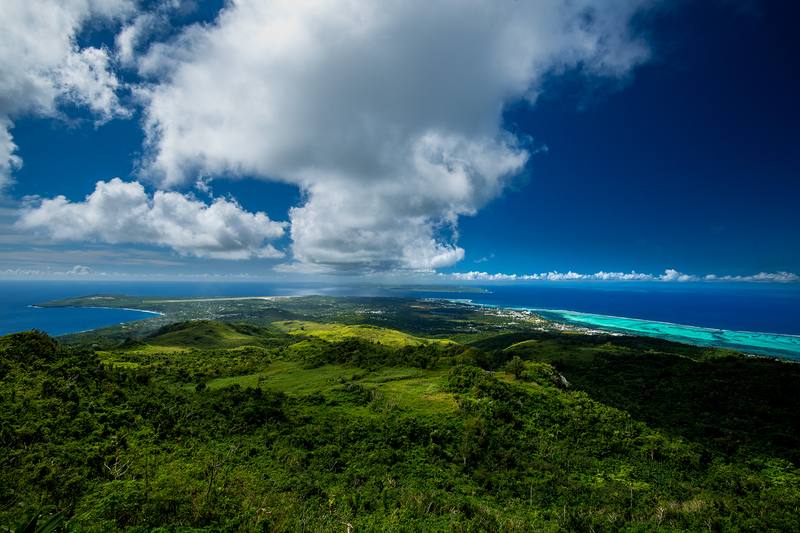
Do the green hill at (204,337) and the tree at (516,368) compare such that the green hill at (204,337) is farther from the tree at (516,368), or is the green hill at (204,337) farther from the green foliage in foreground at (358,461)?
the tree at (516,368)

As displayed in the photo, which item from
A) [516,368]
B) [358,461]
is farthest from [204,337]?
[358,461]

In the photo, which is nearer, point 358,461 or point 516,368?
point 358,461

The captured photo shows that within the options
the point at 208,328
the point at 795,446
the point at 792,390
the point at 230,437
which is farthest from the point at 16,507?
the point at 208,328

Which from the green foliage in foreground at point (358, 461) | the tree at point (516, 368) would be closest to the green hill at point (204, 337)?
the green foliage in foreground at point (358, 461)

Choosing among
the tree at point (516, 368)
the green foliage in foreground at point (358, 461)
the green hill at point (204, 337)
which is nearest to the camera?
the green foliage in foreground at point (358, 461)

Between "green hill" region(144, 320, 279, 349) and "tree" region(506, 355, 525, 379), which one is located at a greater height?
"tree" region(506, 355, 525, 379)

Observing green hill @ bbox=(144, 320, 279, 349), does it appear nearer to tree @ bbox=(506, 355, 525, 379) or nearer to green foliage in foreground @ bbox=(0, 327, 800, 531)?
green foliage in foreground @ bbox=(0, 327, 800, 531)

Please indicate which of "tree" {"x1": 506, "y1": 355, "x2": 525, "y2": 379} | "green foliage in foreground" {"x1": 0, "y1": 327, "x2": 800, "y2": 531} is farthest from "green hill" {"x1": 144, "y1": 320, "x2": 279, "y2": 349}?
"tree" {"x1": 506, "y1": 355, "x2": 525, "y2": 379}

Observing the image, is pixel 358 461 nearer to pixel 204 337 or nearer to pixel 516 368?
pixel 516 368

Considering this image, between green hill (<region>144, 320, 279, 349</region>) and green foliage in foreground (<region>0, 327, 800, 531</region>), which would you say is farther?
green hill (<region>144, 320, 279, 349</region>)
